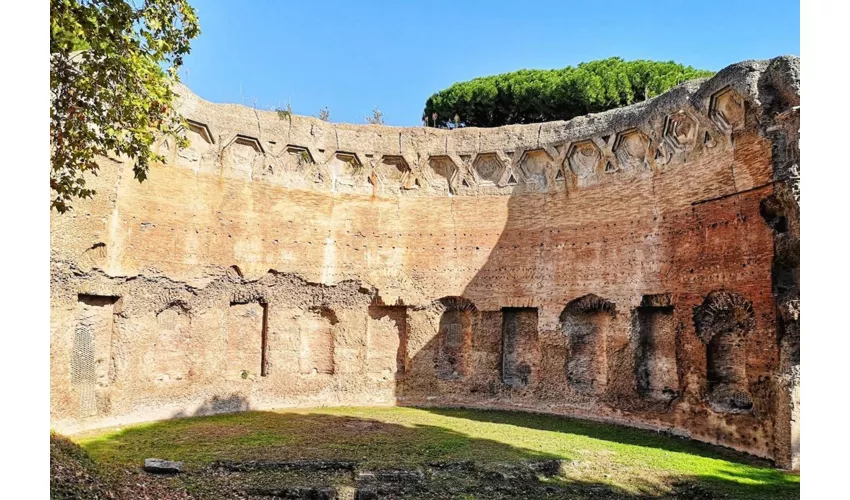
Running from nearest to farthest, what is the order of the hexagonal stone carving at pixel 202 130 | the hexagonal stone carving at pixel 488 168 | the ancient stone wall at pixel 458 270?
the ancient stone wall at pixel 458 270, the hexagonal stone carving at pixel 202 130, the hexagonal stone carving at pixel 488 168

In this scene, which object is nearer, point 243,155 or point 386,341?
point 243,155

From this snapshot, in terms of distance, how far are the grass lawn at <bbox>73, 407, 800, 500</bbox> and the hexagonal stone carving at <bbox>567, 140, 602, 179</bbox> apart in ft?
17.8

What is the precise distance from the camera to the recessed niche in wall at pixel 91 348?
428 inches

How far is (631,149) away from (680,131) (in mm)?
1336

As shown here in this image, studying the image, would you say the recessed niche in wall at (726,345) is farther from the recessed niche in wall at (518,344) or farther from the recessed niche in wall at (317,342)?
the recessed niche in wall at (317,342)

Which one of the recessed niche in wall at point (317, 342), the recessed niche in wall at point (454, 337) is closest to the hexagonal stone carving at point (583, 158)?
the recessed niche in wall at point (454, 337)

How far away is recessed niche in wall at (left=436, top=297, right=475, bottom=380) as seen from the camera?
1525cm

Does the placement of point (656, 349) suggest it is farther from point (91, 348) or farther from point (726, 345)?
point (91, 348)

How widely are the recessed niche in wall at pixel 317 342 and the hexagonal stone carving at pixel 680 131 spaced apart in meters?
8.06

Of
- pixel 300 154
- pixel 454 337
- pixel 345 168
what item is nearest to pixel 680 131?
pixel 454 337

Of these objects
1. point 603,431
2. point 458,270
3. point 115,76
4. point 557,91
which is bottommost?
point 603,431

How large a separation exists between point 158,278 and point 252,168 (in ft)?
10.6

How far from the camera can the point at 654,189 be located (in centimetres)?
1284

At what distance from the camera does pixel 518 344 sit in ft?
49.2
